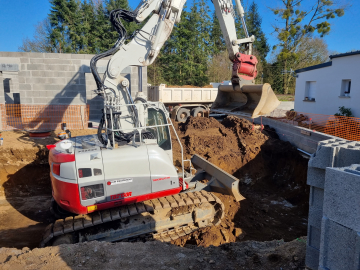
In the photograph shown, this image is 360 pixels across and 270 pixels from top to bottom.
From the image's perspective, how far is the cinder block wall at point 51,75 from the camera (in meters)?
13.0

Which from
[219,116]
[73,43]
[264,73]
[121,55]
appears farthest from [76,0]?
[121,55]

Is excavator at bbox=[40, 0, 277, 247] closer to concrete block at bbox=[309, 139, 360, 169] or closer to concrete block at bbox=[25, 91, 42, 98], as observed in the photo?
concrete block at bbox=[309, 139, 360, 169]

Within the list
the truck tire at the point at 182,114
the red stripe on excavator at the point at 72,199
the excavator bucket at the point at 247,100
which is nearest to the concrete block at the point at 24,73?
the truck tire at the point at 182,114

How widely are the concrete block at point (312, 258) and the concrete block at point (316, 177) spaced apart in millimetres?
678

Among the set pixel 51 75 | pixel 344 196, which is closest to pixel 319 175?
pixel 344 196

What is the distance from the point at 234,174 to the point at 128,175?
204 inches

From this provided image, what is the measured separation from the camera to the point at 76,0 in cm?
3559

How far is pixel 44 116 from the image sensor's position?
43.7ft

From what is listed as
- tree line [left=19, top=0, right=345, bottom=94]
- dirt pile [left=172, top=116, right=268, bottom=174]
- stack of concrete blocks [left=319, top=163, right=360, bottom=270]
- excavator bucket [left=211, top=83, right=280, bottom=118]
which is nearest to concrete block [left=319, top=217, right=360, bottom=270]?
stack of concrete blocks [left=319, top=163, right=360, bottom=270]

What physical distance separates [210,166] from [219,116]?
12.0m

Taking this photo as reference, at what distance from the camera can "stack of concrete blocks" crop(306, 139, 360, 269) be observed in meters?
2.86

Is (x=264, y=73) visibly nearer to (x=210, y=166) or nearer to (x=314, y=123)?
(x=314, y=123)

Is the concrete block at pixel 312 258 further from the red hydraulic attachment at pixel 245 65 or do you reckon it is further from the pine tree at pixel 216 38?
the pine tree at pixel 216 38

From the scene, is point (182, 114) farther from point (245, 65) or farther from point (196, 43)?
point (196, 43)
